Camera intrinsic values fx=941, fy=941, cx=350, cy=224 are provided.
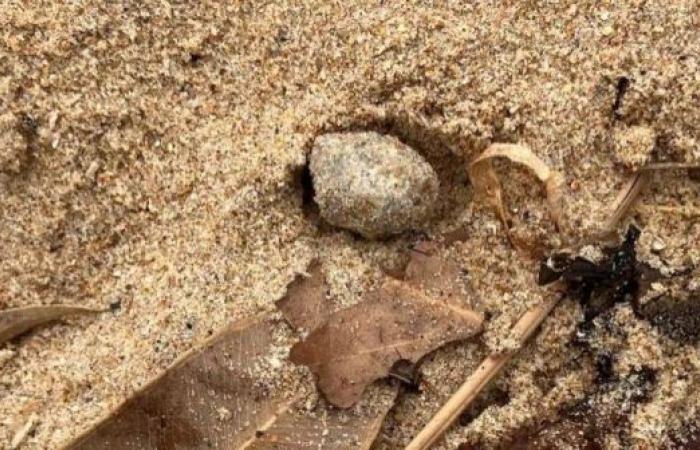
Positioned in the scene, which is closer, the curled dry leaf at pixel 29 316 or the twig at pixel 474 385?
the twig at pixel 474 385

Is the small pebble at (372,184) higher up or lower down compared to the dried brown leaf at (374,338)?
higher up

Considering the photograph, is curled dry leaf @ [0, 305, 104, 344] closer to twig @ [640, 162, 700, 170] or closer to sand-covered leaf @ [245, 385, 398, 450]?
sand-covered leaf @ [245, 385, 398, 450]

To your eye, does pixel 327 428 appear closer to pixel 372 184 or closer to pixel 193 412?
pixel 193 412

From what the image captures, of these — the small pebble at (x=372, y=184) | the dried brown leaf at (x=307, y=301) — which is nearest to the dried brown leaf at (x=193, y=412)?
the dried brown leaf at (x=307, y=301)

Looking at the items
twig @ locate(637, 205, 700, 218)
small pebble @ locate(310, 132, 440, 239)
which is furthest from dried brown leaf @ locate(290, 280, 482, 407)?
twig @ locate(637, 205, 700, 218)

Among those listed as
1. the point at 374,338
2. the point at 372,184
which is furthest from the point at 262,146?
the point at 374,338

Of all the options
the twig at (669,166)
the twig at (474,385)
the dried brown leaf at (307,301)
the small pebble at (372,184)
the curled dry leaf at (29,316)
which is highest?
the small pebble at (372,184)

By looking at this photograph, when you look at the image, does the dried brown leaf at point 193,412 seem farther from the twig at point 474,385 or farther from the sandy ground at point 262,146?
the twig at point 474,385
